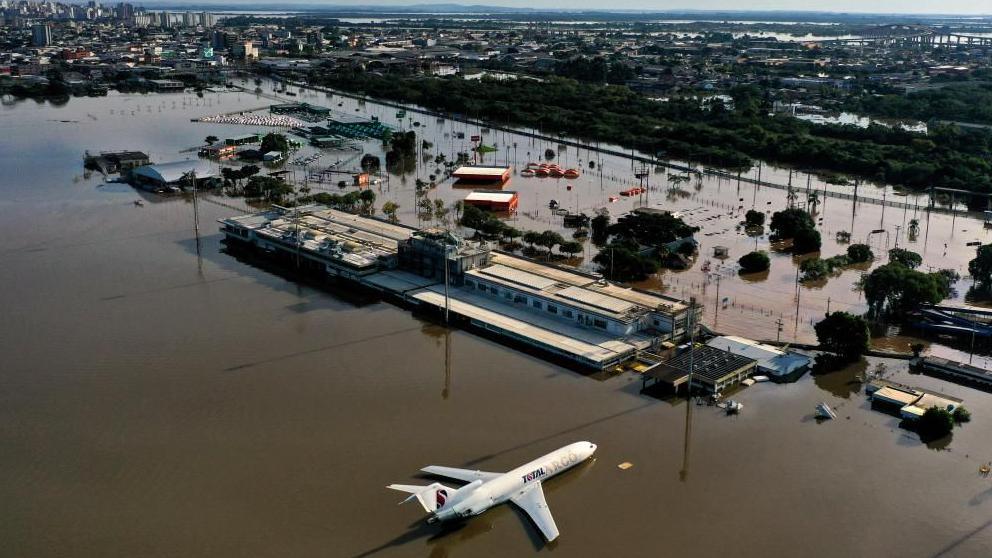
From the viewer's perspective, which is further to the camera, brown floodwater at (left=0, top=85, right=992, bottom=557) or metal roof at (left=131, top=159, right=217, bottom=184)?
metal roof at (left=131, top=159, right=217, bottom=184)

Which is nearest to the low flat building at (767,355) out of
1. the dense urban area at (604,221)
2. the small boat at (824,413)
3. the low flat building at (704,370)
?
the dense urban area at (604,221)

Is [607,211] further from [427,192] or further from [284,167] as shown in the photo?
[284,167]

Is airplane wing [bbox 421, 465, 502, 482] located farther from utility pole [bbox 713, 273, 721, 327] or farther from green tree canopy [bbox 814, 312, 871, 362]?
utility pole [bbox 713, 273, 721, 327]

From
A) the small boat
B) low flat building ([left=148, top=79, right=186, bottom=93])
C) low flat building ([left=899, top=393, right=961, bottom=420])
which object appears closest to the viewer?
low flat building ([left=899, top=393, right=961, bottom=420])

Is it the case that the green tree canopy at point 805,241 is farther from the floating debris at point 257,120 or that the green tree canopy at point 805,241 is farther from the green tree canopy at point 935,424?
the floating debris at point 257,120

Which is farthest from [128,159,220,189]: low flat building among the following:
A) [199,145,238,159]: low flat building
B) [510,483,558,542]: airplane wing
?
[510,483,558,542]: airplane wing
